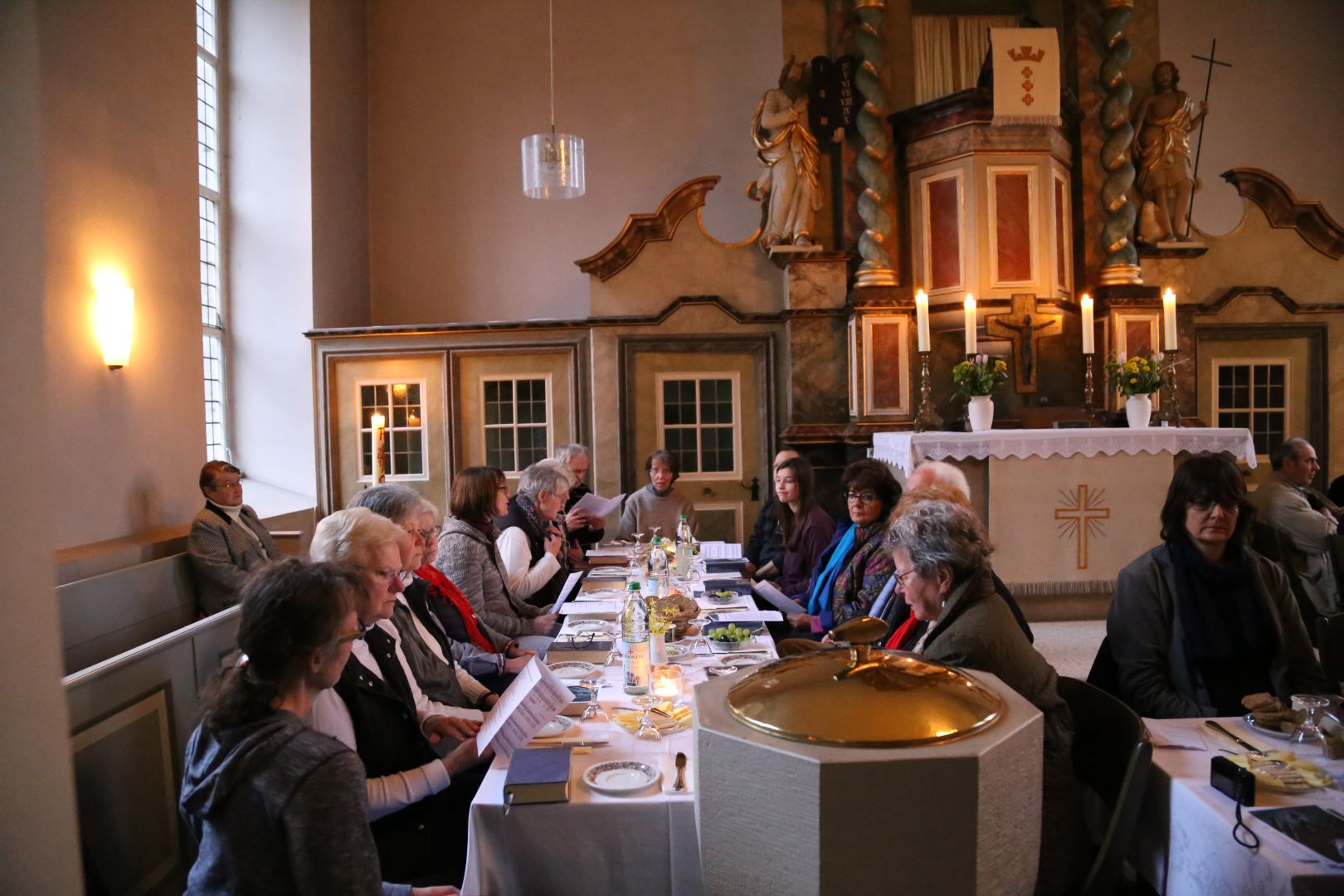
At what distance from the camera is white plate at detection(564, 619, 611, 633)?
11.6 feet

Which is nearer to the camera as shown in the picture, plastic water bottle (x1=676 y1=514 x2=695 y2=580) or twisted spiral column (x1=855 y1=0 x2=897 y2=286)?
plastic water bottle (x1=676 y1=514 x2=695 y2=580)

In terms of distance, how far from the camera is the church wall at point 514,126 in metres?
9.92

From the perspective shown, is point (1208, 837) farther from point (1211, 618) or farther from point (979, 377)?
point (979, 377)

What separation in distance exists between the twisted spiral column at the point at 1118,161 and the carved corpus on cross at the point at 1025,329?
83 cm

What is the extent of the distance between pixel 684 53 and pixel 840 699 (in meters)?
9.85

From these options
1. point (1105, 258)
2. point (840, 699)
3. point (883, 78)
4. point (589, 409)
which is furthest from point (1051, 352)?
point (840, 699)

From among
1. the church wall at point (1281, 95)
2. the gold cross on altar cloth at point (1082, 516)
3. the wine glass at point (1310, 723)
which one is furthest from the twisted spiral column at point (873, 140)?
the wine glass at point (1310, 723)

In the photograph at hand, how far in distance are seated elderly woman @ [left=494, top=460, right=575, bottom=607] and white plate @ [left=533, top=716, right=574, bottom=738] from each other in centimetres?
203

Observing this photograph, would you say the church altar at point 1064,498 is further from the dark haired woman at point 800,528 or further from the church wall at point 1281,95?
the church wall at point 1281,95

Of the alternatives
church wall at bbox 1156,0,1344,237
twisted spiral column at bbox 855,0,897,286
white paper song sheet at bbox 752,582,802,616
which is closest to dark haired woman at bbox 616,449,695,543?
white paper song sheet at bbox 752,582,802,616

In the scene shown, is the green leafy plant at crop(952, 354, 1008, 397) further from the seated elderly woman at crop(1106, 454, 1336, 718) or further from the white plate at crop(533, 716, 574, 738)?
the white plate at crop(533, 716, 574, 738)

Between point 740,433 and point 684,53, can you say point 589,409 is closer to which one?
point 740,433

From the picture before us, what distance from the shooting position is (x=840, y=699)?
141 centimetres

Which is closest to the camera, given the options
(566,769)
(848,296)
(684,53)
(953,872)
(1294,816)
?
(953,872)
